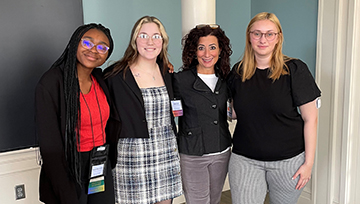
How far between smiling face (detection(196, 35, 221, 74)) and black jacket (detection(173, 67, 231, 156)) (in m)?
0.11

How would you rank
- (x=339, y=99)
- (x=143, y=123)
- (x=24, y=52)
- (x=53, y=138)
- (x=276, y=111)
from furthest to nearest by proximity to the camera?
(x=339, y=99) → (x=24, y=52) → (x=143, y=123) → (x=276, y=111) → (x=53, y=138)

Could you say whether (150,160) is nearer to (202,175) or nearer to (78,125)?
(202,175)

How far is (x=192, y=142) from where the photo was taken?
2.06 meters

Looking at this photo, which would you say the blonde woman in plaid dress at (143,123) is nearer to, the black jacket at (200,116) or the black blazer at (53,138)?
the black jacket at (200,116)

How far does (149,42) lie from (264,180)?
44.8 inches

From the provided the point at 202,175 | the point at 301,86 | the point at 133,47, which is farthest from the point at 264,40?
the point at 202,175

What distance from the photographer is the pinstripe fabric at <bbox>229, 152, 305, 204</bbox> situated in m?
1.86

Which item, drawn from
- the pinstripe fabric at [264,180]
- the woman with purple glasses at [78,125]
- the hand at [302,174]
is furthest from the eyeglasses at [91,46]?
the hand at [302,174]

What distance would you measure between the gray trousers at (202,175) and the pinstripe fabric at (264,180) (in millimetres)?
143

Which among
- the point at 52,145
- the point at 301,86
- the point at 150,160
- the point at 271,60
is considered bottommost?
the point at 150,160

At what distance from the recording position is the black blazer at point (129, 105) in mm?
1972

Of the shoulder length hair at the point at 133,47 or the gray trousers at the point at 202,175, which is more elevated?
the shoulder length hair at the point at 133,47

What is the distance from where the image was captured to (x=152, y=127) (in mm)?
2031

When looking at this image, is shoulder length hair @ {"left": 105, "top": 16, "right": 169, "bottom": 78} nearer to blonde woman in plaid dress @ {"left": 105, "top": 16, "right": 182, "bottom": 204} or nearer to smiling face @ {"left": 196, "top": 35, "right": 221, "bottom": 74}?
blonde woman in plaid dress @ {"left": 105, "top": 16, "right": 182, "bottom": 204}
